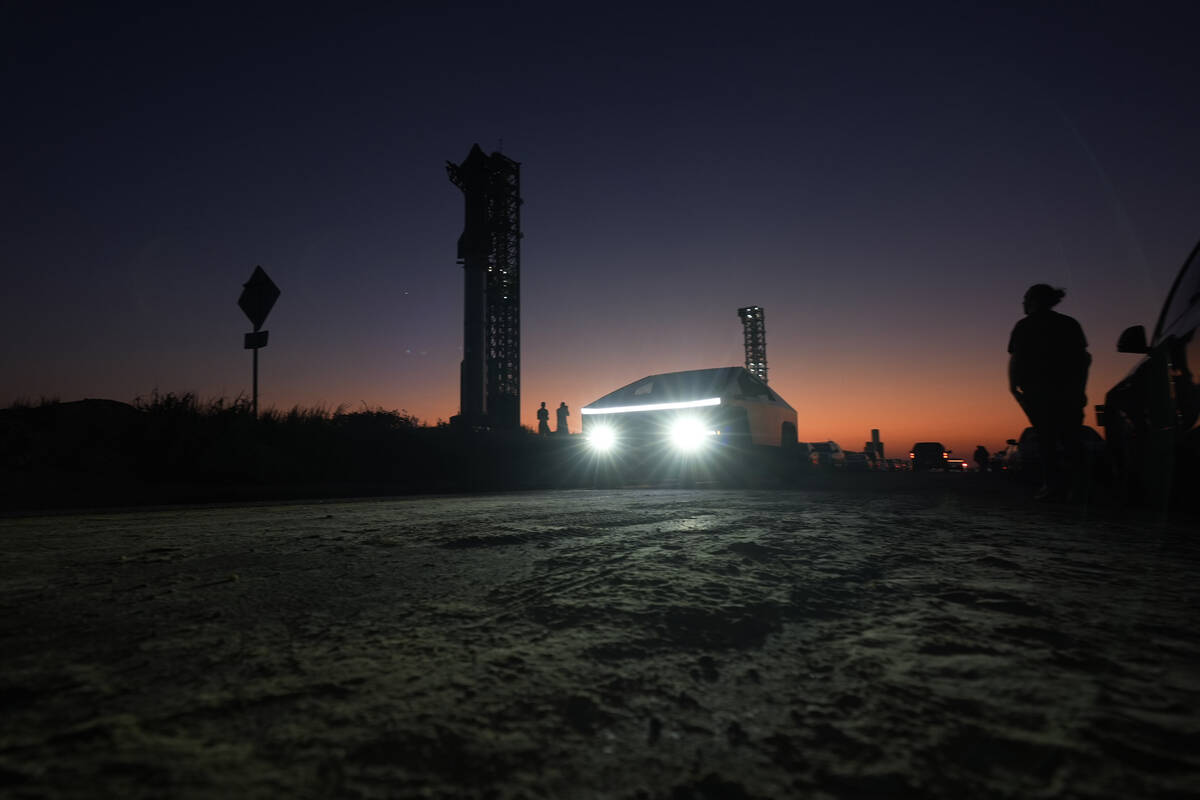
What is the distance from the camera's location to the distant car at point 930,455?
34250 millimetres

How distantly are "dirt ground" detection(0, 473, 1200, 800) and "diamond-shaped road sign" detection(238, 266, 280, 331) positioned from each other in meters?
8.23

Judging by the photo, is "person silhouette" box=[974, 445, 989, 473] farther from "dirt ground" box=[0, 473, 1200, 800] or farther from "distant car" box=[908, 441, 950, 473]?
"dirt ground" box=[0, 473, 1200, 800]

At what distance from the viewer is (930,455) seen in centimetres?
3466

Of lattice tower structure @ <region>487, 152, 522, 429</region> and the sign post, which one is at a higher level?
lattice tower structure @ <region>487, 152, 522, 429</region>

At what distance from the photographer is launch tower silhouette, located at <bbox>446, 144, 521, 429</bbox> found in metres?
29.2

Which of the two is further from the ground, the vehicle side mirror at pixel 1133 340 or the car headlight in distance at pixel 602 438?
the vehicle side mirror at pixel 1133 340

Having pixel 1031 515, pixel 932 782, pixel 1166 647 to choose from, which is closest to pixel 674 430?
pixel 1031 515

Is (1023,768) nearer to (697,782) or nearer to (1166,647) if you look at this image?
(697,782)

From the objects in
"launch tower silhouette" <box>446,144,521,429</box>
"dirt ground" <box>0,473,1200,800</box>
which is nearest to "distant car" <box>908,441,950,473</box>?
"launch tower silhouette" <box>446,144,521,429</box>

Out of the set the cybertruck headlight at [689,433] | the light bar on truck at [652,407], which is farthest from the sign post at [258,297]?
the cybertruck headlight at [689,433]

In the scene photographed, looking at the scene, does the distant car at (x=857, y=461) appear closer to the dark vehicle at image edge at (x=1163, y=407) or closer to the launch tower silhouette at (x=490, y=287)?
the launch tower silhouette at (x=490, y=287)

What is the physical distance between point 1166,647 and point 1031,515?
318 centimetres

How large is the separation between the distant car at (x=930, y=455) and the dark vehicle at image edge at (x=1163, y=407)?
32.4m

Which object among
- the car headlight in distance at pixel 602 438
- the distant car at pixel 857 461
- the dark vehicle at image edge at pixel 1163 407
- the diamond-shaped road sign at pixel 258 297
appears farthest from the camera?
the distant car at pixel 857 461
